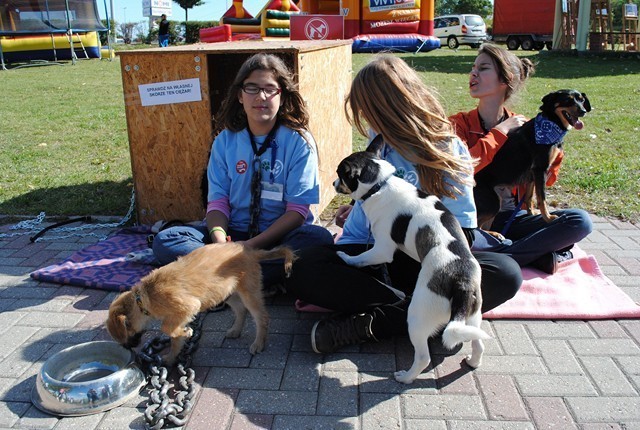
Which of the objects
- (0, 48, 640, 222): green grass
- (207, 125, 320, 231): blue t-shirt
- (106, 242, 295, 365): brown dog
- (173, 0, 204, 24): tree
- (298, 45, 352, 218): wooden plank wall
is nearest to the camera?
(106, 242, 295, 365): brown dog

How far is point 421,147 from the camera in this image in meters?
3.47

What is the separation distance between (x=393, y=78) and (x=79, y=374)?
252 cm

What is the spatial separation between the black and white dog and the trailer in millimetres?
32378

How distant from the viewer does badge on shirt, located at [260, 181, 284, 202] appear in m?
4.28

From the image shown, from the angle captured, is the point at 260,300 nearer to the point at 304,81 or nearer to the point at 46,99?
the point at 304,81

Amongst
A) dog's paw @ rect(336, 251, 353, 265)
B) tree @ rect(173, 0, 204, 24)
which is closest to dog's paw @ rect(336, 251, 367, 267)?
dog's paw @ rect(336, 251, 353, 265)

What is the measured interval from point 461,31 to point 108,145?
3333 cm

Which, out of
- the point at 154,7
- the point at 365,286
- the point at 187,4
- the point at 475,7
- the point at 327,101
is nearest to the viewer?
the point at 365,286

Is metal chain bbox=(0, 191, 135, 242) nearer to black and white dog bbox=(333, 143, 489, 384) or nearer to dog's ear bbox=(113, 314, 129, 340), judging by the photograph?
dog's ear bbox=(113, 314, 129, 340)

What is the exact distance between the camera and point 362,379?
3.24 m

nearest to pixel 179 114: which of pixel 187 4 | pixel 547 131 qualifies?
pixel 547 131

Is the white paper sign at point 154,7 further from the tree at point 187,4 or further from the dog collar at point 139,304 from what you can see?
the dog collar at point 139,304

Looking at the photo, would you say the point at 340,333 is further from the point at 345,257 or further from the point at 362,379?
the point at 345,257

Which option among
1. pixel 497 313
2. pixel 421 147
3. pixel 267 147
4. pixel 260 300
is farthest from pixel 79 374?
pixel 497 313
